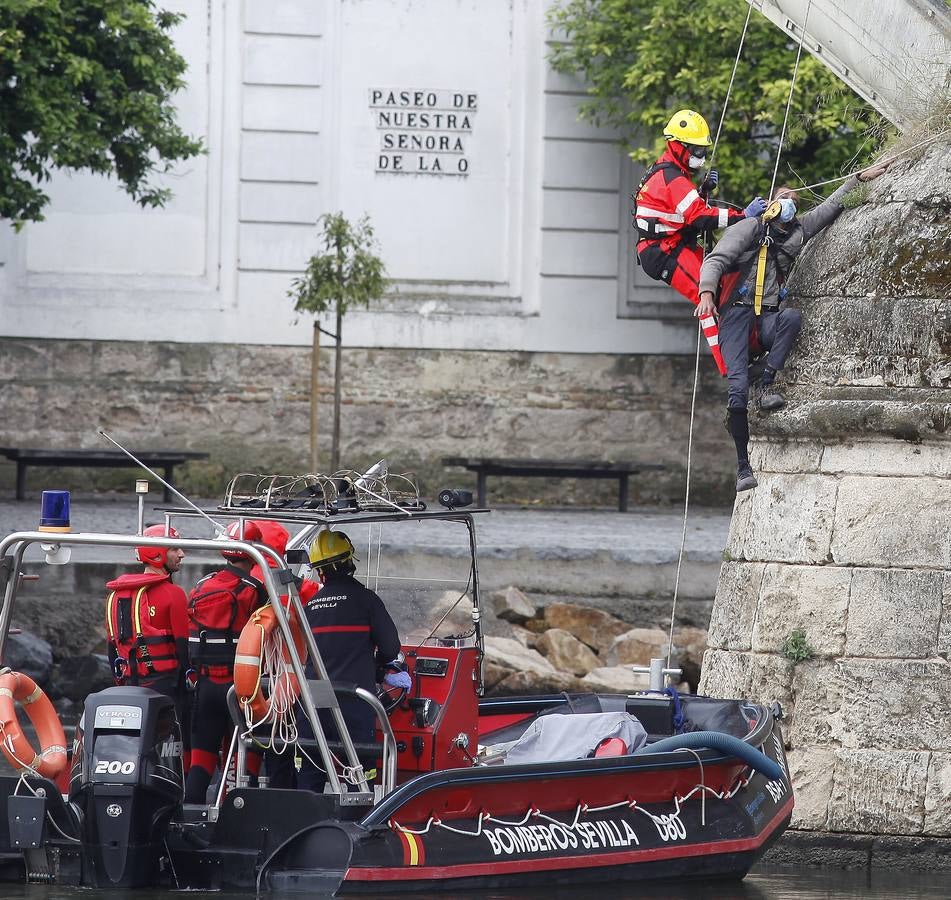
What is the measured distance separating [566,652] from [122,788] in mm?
7840

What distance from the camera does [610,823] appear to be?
8562 millimetres

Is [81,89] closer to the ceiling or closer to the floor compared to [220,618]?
closer to the ceiling

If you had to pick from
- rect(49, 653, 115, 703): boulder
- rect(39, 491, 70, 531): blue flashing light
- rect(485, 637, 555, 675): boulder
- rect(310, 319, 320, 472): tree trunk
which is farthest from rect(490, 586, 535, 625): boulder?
rect(39, 491, 70, 531): blue flashing light

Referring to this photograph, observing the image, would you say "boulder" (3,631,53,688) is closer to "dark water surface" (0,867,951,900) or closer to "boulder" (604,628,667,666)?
"boulder" (604,628,667,666)

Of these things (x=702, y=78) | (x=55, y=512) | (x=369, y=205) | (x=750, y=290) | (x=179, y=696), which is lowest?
(x=179, y=696)

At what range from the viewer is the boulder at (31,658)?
14.6m

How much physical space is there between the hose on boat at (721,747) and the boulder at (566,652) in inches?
241

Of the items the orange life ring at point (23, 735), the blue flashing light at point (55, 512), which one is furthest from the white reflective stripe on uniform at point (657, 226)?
the orange life ring at point (23, 735)

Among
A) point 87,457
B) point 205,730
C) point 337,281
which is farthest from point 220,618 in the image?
point 337,281

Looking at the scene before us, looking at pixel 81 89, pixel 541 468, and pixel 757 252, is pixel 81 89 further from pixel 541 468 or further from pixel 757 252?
pixel 757 252

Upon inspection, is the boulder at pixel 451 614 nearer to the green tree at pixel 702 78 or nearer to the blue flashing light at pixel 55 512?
the blue flashing light at pixel 55 512

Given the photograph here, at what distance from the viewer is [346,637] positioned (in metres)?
8.37

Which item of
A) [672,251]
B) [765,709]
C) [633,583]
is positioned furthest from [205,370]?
[765,709]

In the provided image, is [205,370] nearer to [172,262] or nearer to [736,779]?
[172,262]
